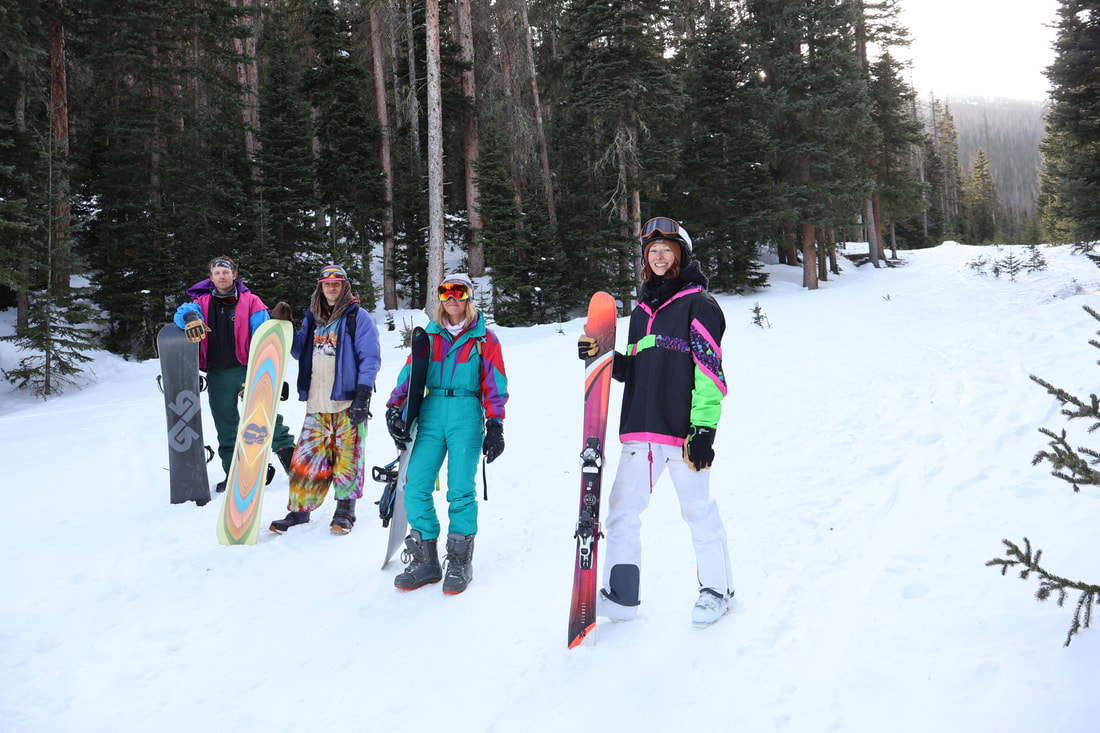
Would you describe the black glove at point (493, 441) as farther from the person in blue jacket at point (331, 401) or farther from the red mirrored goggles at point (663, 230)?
the red mirrored goggles at point (663, 230)

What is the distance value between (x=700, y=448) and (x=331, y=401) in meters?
3.32

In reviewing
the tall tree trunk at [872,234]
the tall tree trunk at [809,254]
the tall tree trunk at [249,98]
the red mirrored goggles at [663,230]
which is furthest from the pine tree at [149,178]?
the tall tree trunk at [872,234]

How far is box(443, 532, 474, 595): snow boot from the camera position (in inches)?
151

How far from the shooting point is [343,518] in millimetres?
4980

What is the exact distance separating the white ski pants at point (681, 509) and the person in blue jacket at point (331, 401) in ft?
8.44

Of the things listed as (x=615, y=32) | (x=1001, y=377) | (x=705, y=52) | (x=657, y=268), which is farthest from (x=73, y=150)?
(x=1001, y=377)

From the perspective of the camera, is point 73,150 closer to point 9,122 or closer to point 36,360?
point 9,122

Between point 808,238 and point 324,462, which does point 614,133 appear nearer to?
point 808,238

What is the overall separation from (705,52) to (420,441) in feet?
64.6

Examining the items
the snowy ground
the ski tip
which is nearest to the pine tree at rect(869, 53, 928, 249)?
the snowy ground

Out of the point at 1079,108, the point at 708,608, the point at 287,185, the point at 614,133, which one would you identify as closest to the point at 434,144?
the point at 614,133

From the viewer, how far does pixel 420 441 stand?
3.99 meters

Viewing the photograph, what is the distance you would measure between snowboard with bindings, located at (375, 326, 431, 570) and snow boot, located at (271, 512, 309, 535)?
991mm

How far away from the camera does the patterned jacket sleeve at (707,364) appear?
310 cm
